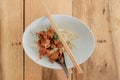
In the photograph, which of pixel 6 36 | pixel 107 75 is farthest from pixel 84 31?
pixel 6 36

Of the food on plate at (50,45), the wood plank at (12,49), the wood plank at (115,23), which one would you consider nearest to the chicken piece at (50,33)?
the food on plate at (50,45)

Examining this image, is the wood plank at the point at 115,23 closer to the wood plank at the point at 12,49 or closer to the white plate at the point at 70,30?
the white plate at the point at 70,30

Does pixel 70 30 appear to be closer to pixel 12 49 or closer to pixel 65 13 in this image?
pixel 65 13

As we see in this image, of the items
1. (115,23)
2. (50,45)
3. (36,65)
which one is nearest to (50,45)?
(50,45)

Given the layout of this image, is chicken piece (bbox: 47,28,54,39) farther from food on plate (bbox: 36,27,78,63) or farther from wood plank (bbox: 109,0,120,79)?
wood plank (bbox: 109,0,120,79)

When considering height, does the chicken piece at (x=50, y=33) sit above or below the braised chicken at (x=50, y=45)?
above

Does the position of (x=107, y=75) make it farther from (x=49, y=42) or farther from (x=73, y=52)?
(x=49, y=42)
